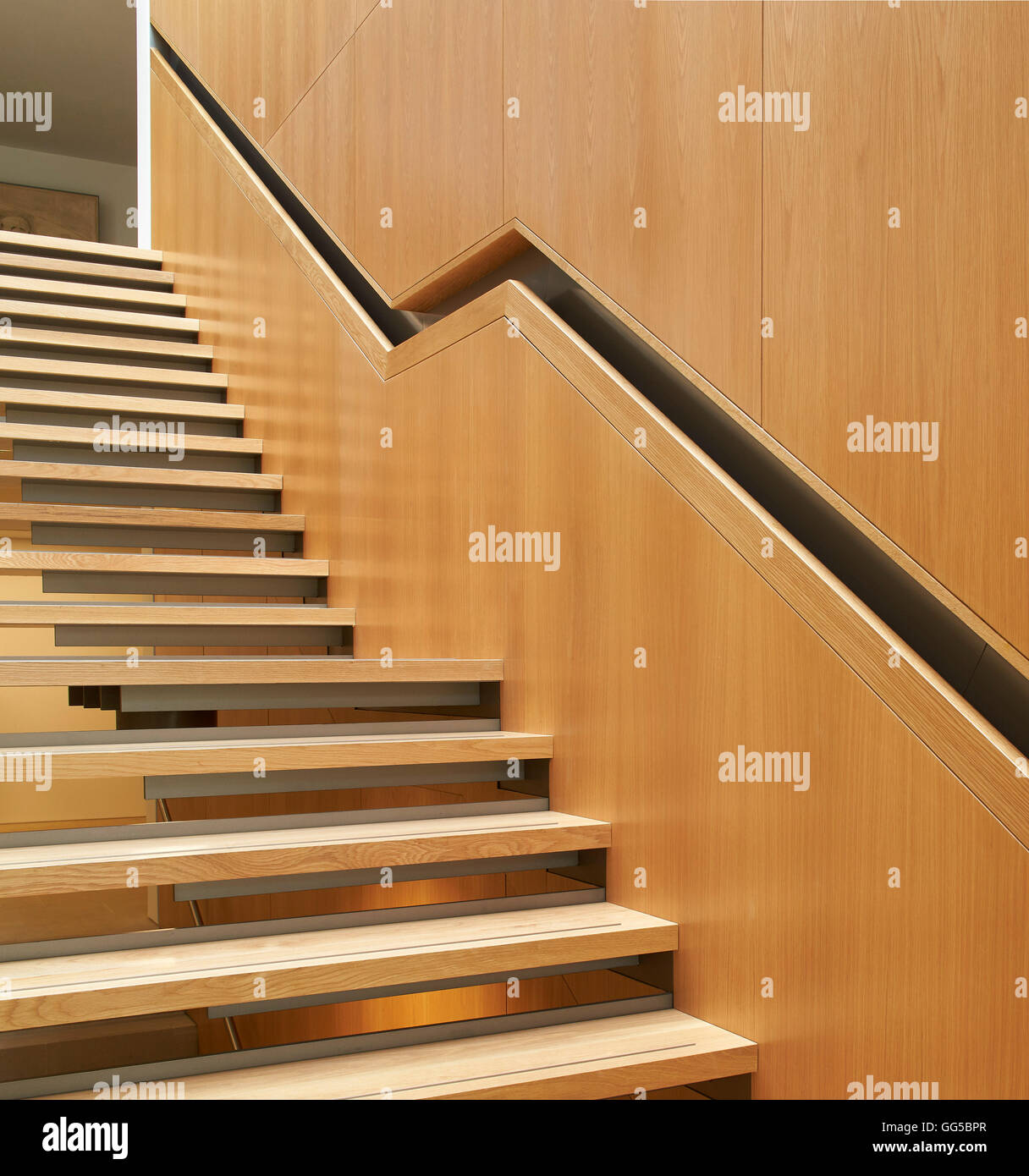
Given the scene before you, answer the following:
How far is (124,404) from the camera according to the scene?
379cm

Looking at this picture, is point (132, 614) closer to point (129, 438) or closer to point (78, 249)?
point (129, 438)

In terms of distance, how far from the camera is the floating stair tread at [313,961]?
1474 millimetres

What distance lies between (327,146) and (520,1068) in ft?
10.2

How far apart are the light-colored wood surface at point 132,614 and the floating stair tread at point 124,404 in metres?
1.25

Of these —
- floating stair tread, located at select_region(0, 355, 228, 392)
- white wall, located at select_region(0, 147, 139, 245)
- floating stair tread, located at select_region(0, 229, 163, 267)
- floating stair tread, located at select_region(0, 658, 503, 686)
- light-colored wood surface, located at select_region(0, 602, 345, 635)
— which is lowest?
floating stair tread, located at select_region(0, 658, 503, 686)

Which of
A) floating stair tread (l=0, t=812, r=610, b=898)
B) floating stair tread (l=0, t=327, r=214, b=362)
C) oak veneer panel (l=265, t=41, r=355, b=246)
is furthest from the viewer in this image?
floating stair tread (l=0, t=327, r=214, b=362)

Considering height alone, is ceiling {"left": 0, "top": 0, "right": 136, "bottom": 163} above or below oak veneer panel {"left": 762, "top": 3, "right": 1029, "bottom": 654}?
above

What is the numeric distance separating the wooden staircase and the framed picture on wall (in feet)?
19.7

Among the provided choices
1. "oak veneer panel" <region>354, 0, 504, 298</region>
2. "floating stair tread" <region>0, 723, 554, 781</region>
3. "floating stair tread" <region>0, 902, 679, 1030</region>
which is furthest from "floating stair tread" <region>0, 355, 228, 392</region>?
"floating stair tread" <region>0, 902, 679, 1030</region>

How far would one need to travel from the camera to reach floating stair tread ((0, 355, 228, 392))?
3.84m

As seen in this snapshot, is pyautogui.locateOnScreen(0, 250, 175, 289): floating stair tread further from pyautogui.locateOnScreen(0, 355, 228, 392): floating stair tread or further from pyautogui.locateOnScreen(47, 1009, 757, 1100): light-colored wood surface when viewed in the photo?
pyautogui.locateOnScreen(47, 1009, 757, 1100): light-colored wood surface

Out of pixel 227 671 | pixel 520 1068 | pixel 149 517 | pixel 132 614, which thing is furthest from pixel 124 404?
pixel 520 1068

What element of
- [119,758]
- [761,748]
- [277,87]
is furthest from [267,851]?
[277,87]

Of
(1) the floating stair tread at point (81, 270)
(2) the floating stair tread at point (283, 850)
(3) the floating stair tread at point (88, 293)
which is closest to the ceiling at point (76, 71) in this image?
(1) the floating stair tread at point (81, 270)
